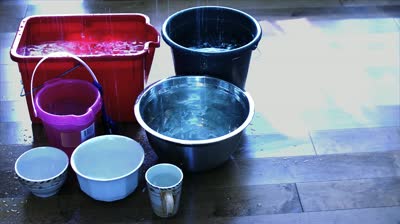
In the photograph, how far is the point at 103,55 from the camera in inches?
62.7

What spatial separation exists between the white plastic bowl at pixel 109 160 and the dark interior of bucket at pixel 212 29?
1.40 ft

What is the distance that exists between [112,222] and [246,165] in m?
0.47

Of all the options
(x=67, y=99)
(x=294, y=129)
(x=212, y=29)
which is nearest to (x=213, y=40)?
(x=212, y=29)

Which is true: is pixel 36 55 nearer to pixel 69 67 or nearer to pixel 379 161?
pixel 69 67

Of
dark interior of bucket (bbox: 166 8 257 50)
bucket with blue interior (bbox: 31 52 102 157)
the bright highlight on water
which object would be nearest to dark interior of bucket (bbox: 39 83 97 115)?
bucket with blue interior (bbox: 31 52 102 157)

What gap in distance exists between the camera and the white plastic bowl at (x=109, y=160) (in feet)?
4.80

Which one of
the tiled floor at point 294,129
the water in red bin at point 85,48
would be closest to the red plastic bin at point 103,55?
the water in red bin at point 85,48

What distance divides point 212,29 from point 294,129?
1.51ft

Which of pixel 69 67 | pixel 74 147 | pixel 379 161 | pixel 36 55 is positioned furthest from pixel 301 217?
pixel 36 55

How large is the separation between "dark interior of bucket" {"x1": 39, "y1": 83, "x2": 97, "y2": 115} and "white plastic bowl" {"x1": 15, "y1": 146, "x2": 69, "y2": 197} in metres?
0.17

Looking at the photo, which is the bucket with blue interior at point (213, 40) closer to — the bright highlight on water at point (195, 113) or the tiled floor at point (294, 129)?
the bright highlight on water at point (195, 113)

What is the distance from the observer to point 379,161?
1.66m

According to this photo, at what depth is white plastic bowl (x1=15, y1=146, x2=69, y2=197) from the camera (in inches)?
57.5

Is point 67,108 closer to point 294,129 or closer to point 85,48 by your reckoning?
point 85,48
